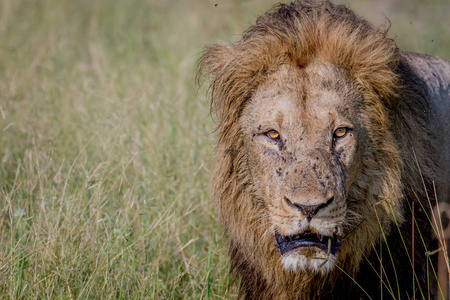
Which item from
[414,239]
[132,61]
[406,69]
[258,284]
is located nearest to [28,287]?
[258,284]

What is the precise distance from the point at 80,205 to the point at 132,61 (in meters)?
4.07

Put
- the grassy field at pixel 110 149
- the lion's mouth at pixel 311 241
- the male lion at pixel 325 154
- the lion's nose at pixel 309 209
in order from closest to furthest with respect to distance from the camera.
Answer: the lion's nose at pixel 309 209 < the lion's mouth at pixel 311 241 < the male lion at pixel 325 154 < the grassy field at pixel 110 149

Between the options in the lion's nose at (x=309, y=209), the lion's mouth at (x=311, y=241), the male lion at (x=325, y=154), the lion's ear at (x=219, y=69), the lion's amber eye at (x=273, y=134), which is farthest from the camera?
the lion's ear at (x=219, y=69)

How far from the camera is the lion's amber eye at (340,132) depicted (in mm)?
3064

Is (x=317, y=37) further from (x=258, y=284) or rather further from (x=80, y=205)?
(x=80, y=205)

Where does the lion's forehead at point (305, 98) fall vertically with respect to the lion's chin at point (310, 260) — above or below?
above

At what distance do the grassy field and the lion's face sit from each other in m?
0.78

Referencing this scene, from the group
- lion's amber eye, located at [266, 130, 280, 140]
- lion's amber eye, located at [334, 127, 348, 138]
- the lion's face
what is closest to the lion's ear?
the lion's face

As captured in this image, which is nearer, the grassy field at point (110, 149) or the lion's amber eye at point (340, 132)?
the lion's amber eye at point (340, 132)

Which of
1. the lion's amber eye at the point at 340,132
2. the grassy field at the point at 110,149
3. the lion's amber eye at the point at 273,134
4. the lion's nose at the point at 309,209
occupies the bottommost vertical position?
the grassy field at the point at 110,149

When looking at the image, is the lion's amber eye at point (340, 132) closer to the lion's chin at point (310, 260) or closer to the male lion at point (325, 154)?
the male lion at point (325, 154)

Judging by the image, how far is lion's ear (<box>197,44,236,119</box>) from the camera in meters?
3.43

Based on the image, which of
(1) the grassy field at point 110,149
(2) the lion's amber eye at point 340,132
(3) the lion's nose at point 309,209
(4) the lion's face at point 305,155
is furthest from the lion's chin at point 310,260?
(1) the grassy field at point 110,149

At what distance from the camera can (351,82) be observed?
3229 millimetres
